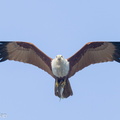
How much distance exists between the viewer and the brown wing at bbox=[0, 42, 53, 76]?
12211 mm

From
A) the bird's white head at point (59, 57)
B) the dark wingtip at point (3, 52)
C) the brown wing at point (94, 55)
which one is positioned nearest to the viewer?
the bird's white head at point (59, 57)

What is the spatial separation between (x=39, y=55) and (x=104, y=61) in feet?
8.25

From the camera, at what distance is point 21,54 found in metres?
12.4

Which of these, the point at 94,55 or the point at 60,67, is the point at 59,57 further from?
the point at 94,55

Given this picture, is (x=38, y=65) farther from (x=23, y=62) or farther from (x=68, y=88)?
(x=68, y=88)

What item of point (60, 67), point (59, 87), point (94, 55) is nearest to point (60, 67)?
point (60, 67)

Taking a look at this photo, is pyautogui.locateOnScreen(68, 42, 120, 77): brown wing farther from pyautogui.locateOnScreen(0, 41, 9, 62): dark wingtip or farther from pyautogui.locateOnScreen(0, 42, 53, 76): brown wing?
pyautogui.locateOnScreen(0, 41, 9, 62): dark wingtip

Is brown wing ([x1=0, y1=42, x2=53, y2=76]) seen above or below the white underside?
above

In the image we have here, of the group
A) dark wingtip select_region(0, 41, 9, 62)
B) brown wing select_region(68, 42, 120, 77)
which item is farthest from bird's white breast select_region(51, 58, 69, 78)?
dark wingtip select_region(0, 41, 9, 62)

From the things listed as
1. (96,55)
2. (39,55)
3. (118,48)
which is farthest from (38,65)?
(118,48)

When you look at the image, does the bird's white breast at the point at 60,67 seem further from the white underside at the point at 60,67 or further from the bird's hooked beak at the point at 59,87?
the bird's hooked beak at the point at 59,87

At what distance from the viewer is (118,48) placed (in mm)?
12148

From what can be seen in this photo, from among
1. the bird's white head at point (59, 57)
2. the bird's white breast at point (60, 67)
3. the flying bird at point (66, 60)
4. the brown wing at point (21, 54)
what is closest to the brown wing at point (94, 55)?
the flying bird at point (66, 60)

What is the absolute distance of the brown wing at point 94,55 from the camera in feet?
39.3
